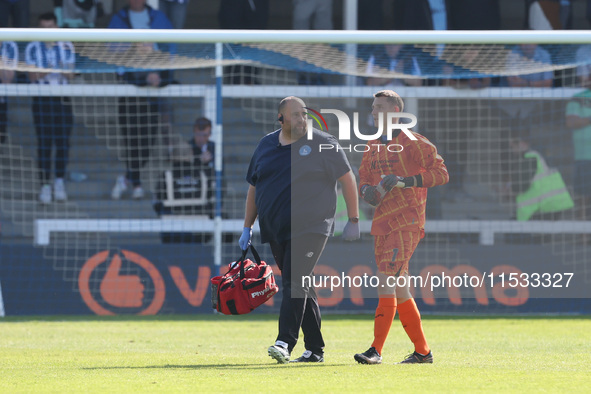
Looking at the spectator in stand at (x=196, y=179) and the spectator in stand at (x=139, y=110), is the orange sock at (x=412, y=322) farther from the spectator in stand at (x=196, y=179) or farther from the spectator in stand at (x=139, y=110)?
the spectator in stand at (x=139, y=110)

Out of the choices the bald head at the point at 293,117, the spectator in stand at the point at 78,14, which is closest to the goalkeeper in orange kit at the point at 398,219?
the bald head at the point at 293,117


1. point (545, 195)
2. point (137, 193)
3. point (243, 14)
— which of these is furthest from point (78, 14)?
point (545, 195)

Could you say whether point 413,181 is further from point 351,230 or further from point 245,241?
point 245,241

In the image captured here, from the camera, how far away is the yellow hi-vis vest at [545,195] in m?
12.6

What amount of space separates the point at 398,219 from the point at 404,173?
0.36 meters

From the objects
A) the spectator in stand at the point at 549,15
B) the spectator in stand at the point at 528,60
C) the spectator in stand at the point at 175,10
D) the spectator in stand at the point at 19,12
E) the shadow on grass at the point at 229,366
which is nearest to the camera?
the shadow on grass at the point at 229,366

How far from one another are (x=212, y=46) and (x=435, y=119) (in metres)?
3.28

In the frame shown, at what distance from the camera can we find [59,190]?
534 inches

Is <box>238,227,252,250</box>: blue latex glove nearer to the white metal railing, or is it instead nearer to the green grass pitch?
the green grass pitch

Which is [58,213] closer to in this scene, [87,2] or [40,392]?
[87,2]

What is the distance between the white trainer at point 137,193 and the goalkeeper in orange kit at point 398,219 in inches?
284

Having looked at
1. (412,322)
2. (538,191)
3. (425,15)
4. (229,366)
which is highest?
(425,15)

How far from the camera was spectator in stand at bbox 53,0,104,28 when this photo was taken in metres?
14.6

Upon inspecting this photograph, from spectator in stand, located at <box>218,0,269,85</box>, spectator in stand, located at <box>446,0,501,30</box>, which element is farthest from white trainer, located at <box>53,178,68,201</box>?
Answer: spectator in stand, located at <box>446,0,501,30</box>
